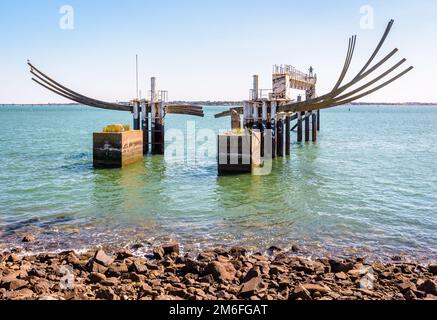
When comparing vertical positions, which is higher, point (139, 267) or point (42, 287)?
point (42, 287)

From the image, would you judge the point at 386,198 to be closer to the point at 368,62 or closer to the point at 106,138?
the point at 368,62

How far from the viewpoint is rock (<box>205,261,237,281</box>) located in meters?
9.80

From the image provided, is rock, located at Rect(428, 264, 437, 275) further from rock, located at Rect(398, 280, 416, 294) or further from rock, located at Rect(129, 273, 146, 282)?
rock, located at Rect(129, 273, 146, 282)

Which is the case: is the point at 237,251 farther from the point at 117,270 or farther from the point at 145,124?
the point at 145,124

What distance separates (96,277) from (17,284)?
1597 millimetres

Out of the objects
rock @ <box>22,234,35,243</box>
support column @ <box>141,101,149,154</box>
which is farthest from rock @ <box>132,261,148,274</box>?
support column @ <box>141,101,149,154</box>

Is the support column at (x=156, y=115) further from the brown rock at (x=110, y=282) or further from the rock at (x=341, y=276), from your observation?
the rock at (x=341, y=276)

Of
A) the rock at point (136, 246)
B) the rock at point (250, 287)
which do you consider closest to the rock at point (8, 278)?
the rock at point (136, 246)

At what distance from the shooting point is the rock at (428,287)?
9.20m

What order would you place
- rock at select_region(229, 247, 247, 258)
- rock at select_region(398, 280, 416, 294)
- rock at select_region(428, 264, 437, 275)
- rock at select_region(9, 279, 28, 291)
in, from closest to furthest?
rock at select_region(9, 279, 28, 291) → rock at select_region(398, 280, 416, 294) → rock at select_region(428, 264, 437, 275) → rock at select_region(229, 247, 247, 258)

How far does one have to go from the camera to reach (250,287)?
9.04 m

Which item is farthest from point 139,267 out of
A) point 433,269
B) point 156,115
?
point 156,115

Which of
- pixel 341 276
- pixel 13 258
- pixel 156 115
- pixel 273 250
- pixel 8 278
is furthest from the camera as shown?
pixel 156 115

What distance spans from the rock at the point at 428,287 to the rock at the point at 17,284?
8.32m
